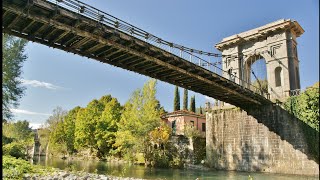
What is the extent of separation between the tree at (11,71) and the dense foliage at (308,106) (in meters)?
23.4

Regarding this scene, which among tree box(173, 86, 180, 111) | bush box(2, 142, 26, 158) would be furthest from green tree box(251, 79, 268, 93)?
bush box(2, 142, 26, 158)

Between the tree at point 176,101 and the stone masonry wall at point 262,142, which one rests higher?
the tree at point 176,101

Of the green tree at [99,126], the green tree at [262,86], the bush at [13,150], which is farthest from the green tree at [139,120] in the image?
the green tree at [262,86]

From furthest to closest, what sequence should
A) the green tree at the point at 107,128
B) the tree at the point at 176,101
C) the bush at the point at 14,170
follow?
1. the tree at the point at 176,101
2. the green tree at the point at 107,128
3. the bush at the point at 14,170

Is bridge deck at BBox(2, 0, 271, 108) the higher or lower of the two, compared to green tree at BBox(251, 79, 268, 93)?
lower

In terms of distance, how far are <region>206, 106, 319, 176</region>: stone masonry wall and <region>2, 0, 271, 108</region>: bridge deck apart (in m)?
7.07

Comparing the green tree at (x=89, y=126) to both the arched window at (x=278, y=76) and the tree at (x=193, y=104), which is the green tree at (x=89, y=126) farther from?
the arched window at (x=278, y=76)

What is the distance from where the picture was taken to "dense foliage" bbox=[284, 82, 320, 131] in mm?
22031

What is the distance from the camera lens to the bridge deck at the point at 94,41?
11328mm

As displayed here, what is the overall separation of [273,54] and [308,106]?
660cm

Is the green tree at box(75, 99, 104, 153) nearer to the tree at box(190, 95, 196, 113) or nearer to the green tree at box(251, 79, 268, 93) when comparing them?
the tree at box(190, 95, 196, 113)

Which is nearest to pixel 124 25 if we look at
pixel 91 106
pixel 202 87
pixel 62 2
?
pixel 62 2

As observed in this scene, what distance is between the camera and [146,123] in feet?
93.3

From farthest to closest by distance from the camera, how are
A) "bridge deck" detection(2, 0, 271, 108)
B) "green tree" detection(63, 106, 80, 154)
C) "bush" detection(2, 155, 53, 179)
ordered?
1. "green tree" detection(63, 106, 80, 154)
2. "bridge deck" detection(2, 0, 271, 108)
3. "bush" detection(2, 155, 53, 179)
